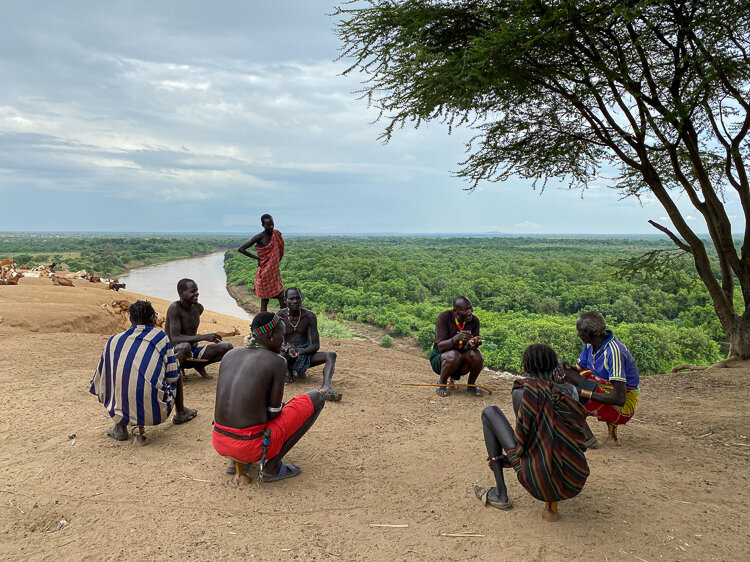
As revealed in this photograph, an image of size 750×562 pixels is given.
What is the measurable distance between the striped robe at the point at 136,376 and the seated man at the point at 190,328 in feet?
5.15

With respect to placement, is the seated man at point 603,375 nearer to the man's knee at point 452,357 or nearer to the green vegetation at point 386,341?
the man's knee at point 452,357

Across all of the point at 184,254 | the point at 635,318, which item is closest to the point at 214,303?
the point at 635,318

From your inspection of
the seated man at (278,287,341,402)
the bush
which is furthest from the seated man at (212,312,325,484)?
the bush

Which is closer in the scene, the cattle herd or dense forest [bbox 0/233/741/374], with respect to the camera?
the cattle herd

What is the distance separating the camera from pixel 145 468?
13.3ft

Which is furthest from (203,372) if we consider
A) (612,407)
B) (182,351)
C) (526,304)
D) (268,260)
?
(526,304)

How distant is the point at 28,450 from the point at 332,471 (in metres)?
2.78

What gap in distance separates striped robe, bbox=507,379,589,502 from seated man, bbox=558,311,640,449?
1.10 meters

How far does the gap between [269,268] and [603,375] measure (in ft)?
19.1

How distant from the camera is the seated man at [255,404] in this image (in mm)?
3562

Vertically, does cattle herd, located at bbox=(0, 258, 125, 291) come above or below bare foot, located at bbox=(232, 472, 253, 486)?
above

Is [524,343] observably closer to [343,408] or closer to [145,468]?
[343,408]

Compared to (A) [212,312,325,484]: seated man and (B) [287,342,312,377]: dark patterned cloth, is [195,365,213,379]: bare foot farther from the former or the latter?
(A) [212,312,325,484]: seated man

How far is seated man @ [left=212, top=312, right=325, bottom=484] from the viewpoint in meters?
3.56
